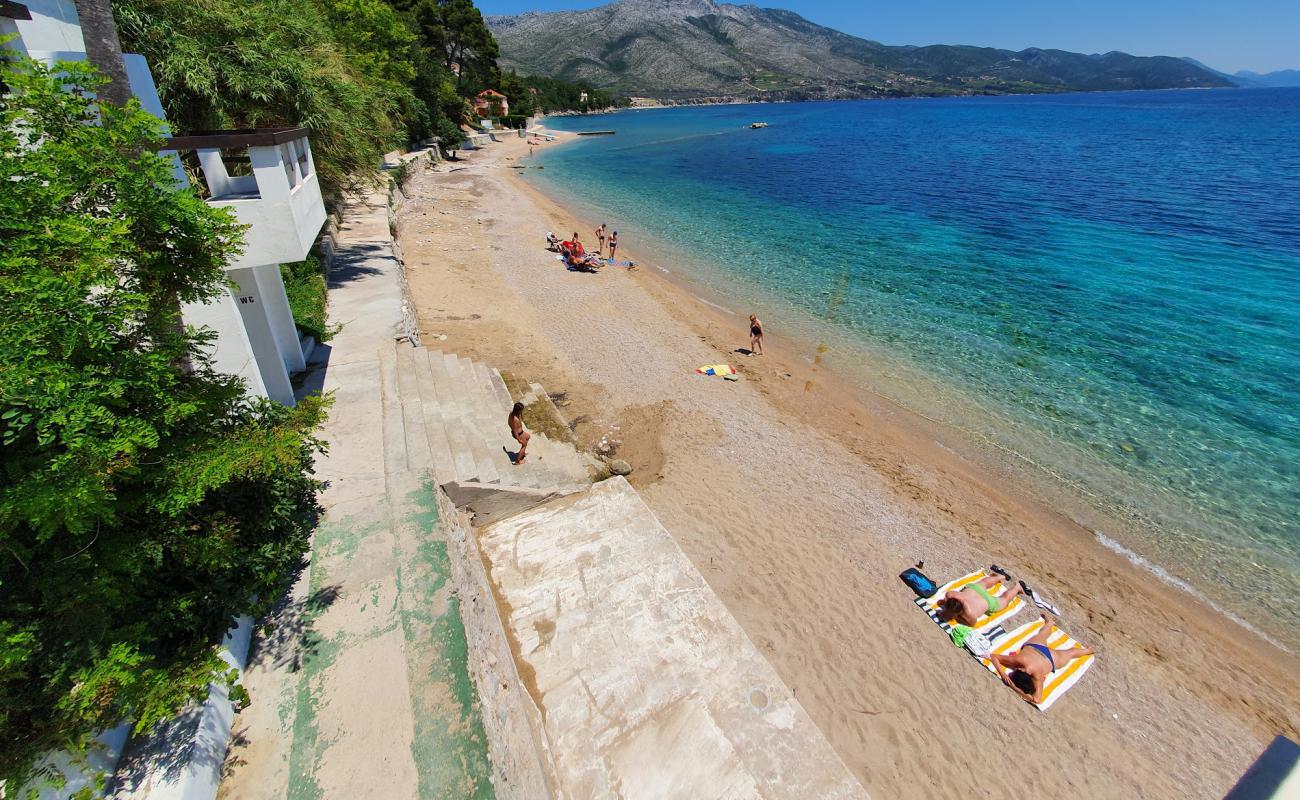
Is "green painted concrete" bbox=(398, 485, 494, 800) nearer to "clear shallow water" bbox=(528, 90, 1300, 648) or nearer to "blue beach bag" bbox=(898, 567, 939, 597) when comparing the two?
"blue beach bag" bbox=(898, 567, 939, 597)

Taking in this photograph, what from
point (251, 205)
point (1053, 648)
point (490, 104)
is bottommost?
point (1053, 648)

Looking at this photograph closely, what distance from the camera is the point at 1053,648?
8.66 metres

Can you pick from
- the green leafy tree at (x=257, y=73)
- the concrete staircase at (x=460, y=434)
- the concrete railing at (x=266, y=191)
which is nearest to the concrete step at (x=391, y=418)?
the concrete staircase at (x=460, y=434)

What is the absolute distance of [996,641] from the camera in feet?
28.2

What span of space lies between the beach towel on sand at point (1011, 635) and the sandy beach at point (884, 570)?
195mm

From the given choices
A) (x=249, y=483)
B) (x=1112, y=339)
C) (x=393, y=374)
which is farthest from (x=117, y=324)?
(x=1112, y=339)

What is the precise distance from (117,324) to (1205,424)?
21624 mm

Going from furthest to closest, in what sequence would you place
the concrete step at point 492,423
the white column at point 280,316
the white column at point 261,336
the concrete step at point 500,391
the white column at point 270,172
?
the concrete step at point 500,391 < the white column at point 280,316 < the concrete step at point 492,423 < the white column at point 261,336 < the white column at point 270,172

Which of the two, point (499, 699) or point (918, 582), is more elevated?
point (499, 699)

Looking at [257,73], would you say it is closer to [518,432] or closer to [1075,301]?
[518,432]

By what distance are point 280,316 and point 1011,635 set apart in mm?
15175

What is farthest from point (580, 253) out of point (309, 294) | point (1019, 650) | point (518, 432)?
point (1019, 650)

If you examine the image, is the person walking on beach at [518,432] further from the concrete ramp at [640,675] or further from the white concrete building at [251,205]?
the white concrete building at [251,205]

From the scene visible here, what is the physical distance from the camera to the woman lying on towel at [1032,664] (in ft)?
26.0
